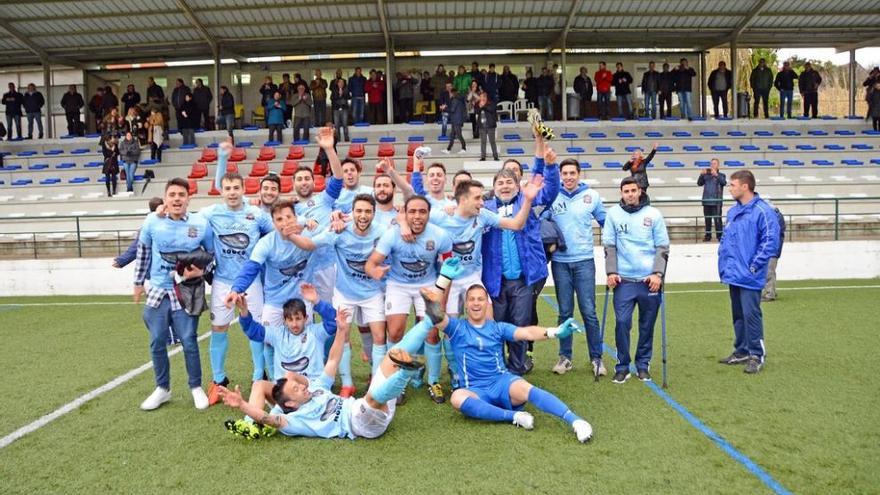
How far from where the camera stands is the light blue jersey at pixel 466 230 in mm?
6238

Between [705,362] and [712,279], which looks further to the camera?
[712,279]

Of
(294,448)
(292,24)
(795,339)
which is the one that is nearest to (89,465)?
(294,448)

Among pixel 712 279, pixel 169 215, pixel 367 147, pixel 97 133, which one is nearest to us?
pixel 169 215

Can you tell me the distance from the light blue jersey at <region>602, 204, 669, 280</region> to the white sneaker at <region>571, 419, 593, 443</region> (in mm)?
1955

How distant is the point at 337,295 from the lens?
645 cm

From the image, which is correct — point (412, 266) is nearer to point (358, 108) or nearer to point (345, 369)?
point (345, 369)

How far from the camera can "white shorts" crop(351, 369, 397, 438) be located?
4938 millimetres

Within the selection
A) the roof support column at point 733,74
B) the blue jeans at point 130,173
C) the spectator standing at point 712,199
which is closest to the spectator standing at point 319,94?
the blue jeans at point 130,173

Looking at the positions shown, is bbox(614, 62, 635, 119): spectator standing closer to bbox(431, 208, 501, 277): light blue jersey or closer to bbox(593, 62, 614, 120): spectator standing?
bbox(593, 62, 614, 120): spectator standing

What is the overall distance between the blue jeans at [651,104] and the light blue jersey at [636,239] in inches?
754

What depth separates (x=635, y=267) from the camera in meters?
6.48

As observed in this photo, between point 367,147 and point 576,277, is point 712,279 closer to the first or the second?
point 576,277

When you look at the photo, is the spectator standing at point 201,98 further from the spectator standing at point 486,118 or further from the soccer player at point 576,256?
the soccer player at point 576,256

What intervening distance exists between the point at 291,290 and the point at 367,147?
55.3ft
